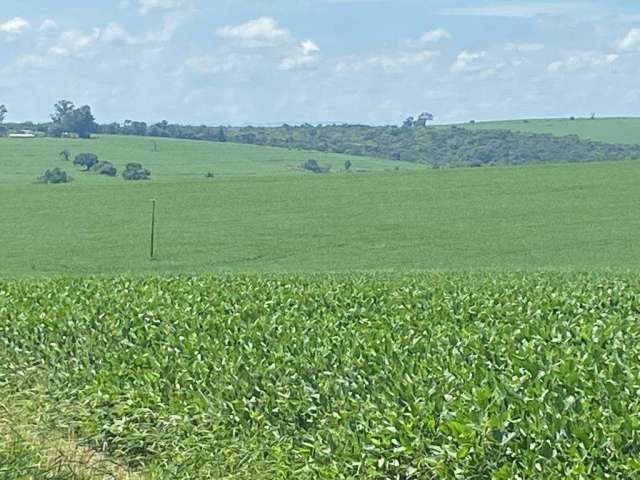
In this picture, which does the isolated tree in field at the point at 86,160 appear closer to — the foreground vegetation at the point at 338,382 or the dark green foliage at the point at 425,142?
the dark green foliage at the point at 425,142

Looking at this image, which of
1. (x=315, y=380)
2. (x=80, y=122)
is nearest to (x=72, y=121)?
(x=80, y=122)

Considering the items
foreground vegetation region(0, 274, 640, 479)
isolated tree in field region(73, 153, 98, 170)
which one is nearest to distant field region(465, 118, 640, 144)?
isolated tree in field region(73, 153, 98, 170)

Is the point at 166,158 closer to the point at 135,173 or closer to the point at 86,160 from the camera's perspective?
the point at 86,160

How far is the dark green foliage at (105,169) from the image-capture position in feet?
252

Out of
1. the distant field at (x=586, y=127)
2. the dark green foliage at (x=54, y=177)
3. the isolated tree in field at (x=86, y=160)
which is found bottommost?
the dark green foliage at (x=54, y=177)

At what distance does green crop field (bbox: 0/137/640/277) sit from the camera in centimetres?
4047

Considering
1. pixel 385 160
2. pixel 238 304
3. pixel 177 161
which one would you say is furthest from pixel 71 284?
pixel 385 160

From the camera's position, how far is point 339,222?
50000 millimetres

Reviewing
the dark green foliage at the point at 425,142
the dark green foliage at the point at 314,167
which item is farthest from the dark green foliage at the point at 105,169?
the dark green foliage at the point at 425,142

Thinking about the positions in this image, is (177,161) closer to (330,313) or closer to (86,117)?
(86,117)

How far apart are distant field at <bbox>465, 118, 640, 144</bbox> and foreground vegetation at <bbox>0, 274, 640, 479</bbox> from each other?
93.6m

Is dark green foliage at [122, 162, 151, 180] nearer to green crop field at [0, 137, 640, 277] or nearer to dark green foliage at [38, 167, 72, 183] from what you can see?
green crop field at [0, 137, 640, 277]

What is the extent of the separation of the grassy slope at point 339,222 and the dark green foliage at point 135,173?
10.7 meters

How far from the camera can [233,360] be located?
8516 mm
